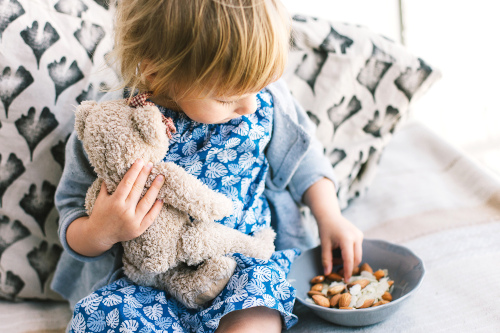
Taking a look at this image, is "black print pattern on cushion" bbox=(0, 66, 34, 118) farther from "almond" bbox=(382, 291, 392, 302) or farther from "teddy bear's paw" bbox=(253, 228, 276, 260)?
"almond" bbox=(382, 291, 392, 302)

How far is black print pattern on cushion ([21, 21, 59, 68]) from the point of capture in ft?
2.68

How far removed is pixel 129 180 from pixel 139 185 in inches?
0.6

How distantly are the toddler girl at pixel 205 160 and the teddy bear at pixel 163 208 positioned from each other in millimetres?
18

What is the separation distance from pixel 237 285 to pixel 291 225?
0.26 metres

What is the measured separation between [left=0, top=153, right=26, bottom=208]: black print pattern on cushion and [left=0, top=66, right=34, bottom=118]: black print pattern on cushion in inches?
3.4

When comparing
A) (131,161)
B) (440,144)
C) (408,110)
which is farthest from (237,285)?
(440,144)

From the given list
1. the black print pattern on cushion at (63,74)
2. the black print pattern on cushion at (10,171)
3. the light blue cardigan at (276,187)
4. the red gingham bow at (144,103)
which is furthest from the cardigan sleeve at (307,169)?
the black print pattern on cushion at (10,171)

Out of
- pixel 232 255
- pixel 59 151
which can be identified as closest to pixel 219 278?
pixel 232 255

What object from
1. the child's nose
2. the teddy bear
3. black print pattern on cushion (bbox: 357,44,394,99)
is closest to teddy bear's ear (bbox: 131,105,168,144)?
the teddy bear

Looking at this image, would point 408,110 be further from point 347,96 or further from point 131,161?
point 131,161

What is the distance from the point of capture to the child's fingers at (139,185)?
24.8 inches

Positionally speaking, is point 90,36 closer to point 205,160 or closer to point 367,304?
point 205,160

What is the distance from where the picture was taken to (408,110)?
106cm

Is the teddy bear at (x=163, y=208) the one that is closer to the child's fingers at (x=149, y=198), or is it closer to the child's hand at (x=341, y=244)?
the child's fingers at (x=149, y=198)
